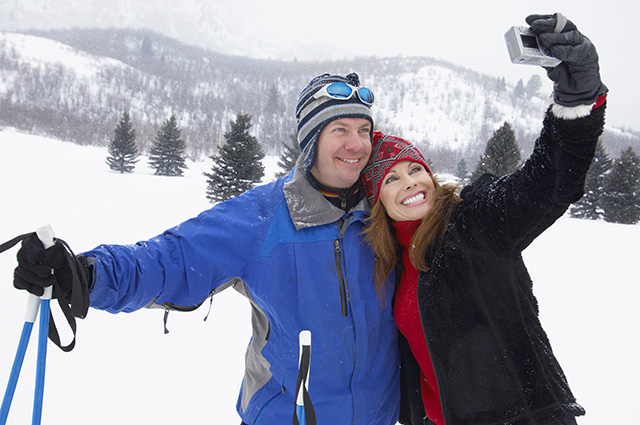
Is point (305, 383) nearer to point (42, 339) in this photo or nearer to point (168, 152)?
point (42, 339)

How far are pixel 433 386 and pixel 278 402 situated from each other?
0.67m

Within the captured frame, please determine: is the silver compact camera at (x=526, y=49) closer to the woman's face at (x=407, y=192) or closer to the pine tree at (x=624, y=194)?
the woman's face at (x=407, y=192)

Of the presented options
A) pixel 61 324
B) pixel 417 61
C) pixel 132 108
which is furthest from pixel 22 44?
pixel 417 61

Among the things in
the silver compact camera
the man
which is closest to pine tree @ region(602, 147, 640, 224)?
the man

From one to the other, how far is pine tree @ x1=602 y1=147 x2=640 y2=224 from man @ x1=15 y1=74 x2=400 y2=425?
2524 cm

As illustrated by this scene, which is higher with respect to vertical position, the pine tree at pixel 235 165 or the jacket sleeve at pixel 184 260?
the pine tree at pixel 235 165

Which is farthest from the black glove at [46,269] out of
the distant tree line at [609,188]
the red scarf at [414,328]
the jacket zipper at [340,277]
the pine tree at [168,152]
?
the pine tree at [168,152]

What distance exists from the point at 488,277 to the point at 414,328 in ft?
1.25

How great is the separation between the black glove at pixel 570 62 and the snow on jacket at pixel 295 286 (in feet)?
2.91

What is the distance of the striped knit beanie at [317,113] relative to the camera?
1.82m

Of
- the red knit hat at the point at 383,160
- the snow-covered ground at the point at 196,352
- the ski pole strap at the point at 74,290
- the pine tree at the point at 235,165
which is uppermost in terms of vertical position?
the pine tree at the point at 235,165

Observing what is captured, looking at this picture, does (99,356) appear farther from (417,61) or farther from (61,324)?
(417,61)

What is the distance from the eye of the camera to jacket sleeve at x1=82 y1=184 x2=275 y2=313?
1247 mm

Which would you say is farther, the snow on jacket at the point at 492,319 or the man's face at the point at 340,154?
the man's face at the point at 340,154
